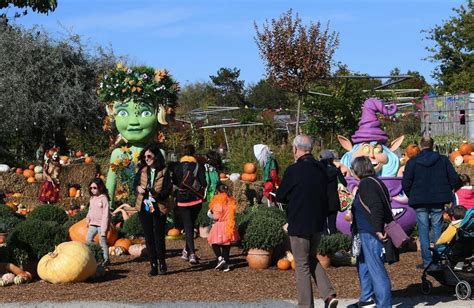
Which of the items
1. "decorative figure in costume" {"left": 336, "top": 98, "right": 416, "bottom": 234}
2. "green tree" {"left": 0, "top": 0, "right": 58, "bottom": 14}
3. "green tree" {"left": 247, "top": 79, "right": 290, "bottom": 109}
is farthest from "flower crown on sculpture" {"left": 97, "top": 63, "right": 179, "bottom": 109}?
"green tree" {"left": 247, "top": 79, "right": 290, "bottom": 109}

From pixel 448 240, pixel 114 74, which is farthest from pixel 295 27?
pixel 448 240

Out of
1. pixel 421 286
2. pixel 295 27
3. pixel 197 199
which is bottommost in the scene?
pixel 421 286

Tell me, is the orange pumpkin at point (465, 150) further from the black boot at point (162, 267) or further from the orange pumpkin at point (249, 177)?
the black boot at point (162, 267)

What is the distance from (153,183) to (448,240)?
3.85 meters

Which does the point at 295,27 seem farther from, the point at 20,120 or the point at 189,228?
the point at 189,228

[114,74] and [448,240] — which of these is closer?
[448,240]

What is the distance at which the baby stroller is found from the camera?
9.23 m

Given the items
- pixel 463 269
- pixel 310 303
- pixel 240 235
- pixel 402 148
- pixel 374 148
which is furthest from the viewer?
pixel 402 148

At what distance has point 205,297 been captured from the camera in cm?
946

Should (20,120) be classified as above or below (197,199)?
above

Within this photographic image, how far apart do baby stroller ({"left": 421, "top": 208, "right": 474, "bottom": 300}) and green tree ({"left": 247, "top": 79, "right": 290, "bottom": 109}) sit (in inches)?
2029

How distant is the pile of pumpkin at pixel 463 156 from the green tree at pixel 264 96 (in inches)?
1595

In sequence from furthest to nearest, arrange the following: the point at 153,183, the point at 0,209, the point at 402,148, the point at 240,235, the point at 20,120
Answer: the point at 20,120
the point at 402,148
the point at 0,209
the point at 240,235
the point at 153,183

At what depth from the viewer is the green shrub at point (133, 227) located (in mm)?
14289
